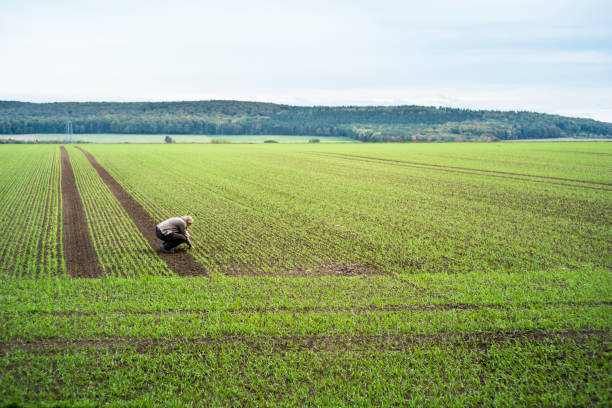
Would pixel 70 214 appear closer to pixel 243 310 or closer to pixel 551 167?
pixel 243 310

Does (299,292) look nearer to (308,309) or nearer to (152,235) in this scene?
(308,309)

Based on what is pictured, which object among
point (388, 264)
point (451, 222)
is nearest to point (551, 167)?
point (451, 222)

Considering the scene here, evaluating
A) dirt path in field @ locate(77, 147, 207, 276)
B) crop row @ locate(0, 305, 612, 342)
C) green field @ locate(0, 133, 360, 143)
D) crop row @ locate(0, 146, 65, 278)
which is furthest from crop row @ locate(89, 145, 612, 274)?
green field @ locate(0, 133, 360, 143)

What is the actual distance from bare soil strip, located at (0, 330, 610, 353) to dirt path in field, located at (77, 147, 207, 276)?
393 cm

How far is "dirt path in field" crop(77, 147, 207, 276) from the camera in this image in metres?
12.0

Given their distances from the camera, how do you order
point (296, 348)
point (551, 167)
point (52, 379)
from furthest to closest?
point (551, 167) < point (296, 348) < point (52, 379)

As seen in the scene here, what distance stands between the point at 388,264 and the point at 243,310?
207 inches

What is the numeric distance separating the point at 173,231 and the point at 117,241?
3.29 metres

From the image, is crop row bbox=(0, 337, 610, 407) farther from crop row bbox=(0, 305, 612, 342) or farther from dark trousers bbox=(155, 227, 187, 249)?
dark trousers bbox=(155, 227, 187, 249)

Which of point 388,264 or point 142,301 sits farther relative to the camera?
point 388,264

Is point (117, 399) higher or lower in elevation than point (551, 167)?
lower

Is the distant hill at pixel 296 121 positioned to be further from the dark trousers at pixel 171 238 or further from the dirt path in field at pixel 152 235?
the dark trousers at pixel 171 238

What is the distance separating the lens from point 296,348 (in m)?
7.57

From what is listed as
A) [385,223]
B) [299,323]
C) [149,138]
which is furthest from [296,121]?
[299,323]
